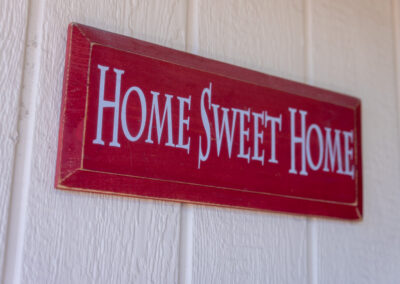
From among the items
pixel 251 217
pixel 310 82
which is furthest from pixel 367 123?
pixel 251 217

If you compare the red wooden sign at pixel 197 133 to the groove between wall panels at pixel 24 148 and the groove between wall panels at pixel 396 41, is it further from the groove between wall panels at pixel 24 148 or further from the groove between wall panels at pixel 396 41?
the groove between wall panels at pixel 396 41

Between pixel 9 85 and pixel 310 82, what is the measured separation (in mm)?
431

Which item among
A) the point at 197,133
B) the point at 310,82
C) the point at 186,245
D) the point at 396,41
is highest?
the point at 396,41

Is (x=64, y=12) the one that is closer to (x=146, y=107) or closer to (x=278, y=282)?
(x=146, y=107)

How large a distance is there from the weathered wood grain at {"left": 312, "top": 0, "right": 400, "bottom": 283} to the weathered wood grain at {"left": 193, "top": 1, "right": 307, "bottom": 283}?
44mm

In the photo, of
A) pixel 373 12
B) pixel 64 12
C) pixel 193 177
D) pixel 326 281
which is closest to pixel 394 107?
pixel 373 12

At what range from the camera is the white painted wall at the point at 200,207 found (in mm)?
546

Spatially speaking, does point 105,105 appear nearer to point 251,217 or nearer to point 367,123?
point 251,217

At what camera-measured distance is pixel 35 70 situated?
0.56 metres

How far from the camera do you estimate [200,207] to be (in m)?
0.66

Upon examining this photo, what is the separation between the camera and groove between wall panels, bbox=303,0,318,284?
0.75 meters

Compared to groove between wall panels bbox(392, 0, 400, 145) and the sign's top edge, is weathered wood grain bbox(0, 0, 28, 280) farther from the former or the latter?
groove between wall panels bbox(392, 0, 400, 145)

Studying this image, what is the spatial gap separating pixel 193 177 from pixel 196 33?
0.60 ft

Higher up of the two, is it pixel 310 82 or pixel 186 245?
pixel 310 82
